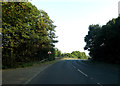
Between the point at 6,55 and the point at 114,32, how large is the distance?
16.6 meters

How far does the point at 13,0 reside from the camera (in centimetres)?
925

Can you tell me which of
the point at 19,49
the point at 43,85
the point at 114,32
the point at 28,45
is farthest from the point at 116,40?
the point at 43,85

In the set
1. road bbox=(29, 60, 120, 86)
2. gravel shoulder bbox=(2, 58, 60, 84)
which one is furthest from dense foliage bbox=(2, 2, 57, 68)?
road bbox=(29, 60, 120, 86)

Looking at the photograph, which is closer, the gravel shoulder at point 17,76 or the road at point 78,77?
the gravel shoulder at point 17,76

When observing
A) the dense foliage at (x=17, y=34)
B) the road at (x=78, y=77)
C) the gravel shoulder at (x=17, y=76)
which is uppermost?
the dense foliage at (x=17, y=34)

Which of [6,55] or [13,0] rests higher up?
[13,0]

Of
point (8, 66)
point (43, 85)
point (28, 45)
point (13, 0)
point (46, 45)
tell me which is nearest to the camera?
point (43, 85)

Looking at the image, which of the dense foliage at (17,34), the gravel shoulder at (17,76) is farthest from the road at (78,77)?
the dense foliage at (17,34)

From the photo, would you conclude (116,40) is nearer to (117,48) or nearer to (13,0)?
(117,48)

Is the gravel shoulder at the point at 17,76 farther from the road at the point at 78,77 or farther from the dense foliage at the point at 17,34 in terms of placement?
the dense foliage at the point at 17,34

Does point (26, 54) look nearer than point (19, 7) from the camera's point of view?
No

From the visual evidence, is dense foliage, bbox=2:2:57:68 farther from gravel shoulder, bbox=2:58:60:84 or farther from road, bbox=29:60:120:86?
road, bbox=29:60:120:86

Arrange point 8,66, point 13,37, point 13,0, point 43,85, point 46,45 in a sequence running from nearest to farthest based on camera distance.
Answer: point 43,85 → point 13,0 → point 8,66 → point 13,37 → point 46,45

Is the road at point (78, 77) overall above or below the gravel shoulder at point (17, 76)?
below
